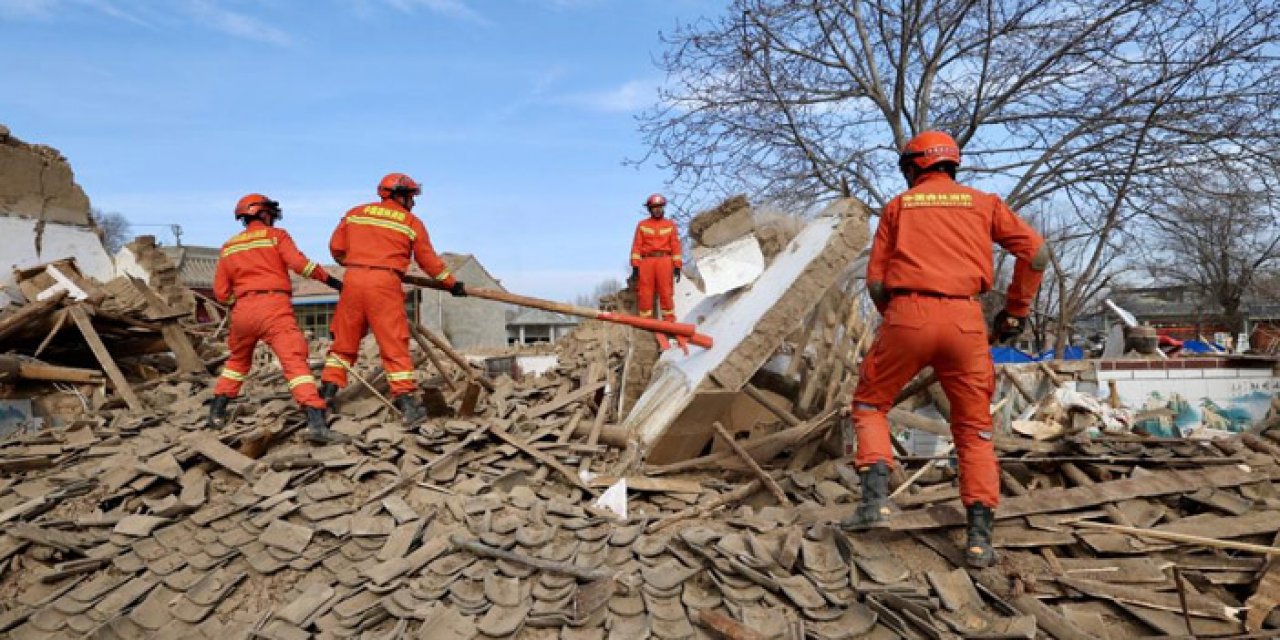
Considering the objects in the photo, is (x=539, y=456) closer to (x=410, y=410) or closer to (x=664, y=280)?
(x=410, y=410)

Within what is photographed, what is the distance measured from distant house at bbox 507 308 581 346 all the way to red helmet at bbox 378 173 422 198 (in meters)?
36.4

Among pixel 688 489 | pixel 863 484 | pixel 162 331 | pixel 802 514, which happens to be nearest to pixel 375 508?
pixel 688 489

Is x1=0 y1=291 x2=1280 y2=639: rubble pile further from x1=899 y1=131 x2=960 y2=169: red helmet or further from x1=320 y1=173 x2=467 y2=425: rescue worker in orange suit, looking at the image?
x1=899 y1=131 x2=960 y2=169: red helmet

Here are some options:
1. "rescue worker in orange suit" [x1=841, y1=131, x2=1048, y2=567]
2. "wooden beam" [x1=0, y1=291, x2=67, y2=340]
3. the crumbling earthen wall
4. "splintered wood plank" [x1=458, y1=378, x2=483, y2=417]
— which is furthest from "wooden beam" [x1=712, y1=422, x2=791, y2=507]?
the crumbling earthen wall

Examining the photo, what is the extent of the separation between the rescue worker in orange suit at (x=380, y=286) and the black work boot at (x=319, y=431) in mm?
417

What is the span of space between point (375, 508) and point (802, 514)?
262 cm

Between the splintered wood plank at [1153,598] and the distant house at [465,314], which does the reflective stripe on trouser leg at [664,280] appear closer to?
the splintered wood plank at [1153,598]

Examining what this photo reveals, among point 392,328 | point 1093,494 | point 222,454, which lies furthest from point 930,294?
point 222,454

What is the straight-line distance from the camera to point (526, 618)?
11.5 ft

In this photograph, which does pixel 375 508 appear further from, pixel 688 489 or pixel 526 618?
pixel 688 489

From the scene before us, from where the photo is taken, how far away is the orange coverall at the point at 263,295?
5.90 metres

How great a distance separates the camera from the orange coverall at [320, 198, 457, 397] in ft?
18.9

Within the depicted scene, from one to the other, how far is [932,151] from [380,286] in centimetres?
398

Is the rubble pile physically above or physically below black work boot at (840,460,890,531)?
below
